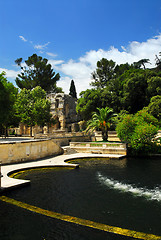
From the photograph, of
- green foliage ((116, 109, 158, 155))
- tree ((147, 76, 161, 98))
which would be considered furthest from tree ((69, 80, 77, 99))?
green foliage ((116, 109, 158, 155))

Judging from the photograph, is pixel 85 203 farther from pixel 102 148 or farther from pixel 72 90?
pixel 72 90

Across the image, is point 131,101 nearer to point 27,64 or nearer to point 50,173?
point 50,173

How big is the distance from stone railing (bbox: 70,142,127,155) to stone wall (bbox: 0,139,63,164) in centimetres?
498

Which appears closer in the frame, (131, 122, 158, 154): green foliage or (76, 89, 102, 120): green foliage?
(131, 122, 158, 154): green foliage

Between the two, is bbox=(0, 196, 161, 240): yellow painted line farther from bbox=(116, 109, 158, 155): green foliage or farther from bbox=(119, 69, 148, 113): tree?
bbox=(119, 69, 148, 113): tree

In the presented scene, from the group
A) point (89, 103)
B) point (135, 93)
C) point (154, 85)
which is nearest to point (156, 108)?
point (154, 85)

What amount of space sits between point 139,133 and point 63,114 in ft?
111

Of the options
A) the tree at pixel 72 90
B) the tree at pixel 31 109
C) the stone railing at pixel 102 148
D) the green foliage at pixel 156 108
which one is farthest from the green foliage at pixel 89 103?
the tree at pixel 72 90

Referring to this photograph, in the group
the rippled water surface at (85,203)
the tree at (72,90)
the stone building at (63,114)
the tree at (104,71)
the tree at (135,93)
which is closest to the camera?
the rippled water surface at (85,203)

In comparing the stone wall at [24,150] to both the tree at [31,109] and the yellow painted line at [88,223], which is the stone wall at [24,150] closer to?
the yellow painted line at [88,223]

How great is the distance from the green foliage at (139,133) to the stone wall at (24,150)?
10.9 metres

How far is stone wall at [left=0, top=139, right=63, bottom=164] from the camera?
18875 millimetres

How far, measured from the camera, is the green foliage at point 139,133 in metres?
24.8

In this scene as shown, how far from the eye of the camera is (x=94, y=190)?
11711 millimetres
